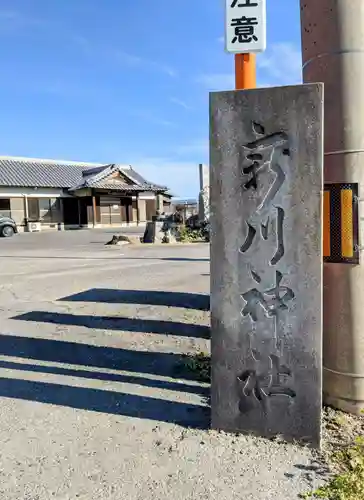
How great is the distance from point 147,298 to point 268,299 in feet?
12.8

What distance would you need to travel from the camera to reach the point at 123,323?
5.23 metres

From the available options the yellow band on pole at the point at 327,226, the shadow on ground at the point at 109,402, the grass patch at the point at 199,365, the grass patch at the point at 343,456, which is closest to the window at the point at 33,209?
the grass patch at the point at 199,365

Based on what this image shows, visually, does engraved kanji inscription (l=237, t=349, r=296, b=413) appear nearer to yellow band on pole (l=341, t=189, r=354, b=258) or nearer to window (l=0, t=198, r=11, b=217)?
yellow band on pole (l=341, t=189, r=354, b=258)

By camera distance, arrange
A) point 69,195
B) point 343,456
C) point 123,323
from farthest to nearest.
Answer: point 69,195
point 123,323
point 343,456

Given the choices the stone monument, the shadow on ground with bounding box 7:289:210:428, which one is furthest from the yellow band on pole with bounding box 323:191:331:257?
the shadow on ground with bounding box 7:289:210:428

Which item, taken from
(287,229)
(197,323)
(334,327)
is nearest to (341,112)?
(287,229)

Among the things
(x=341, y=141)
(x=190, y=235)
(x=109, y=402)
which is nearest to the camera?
(x=341, y=141)

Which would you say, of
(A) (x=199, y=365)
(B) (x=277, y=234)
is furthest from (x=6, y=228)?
(B) (x=277, y=234)

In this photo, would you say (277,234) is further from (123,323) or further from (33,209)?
(33,209)

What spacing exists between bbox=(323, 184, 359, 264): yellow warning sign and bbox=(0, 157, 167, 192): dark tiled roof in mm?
27843

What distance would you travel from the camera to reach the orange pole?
2709 millimetres

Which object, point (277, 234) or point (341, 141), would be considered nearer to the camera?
point (277, 234)

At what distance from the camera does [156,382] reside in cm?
363

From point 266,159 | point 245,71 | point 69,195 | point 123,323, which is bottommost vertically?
point 123,323
